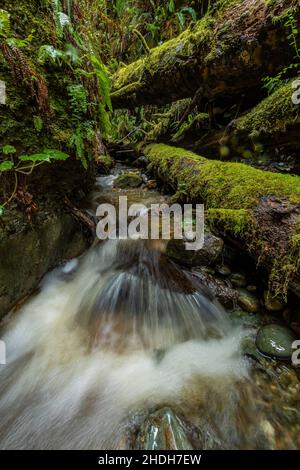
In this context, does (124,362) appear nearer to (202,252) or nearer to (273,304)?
(202,252)

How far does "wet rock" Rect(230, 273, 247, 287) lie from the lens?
9.39 feet

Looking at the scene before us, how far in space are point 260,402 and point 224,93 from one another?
513 cm

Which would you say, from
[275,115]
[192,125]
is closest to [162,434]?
[275,115]

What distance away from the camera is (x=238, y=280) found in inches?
114

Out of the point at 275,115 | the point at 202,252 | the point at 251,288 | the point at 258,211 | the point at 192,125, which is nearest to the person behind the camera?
the point at 258,211

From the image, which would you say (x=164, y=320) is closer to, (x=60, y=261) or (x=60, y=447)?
(x=60, y=447)

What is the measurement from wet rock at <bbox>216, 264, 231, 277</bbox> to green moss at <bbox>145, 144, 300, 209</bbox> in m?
0.75

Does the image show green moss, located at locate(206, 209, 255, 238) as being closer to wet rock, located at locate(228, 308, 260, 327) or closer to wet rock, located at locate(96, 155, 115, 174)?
wet rock, located at locate(228, 308, 260, 327)

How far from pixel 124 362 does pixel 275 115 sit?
372 centimetres

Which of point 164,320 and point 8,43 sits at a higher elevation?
point 8,43

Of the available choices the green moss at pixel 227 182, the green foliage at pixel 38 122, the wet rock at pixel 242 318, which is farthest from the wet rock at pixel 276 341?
the green foliage at pixel 38 122

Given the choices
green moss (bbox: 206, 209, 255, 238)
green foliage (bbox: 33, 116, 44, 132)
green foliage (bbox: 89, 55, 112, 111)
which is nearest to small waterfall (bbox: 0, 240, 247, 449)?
green moss (bbox: 206, 209, 255, 238)
